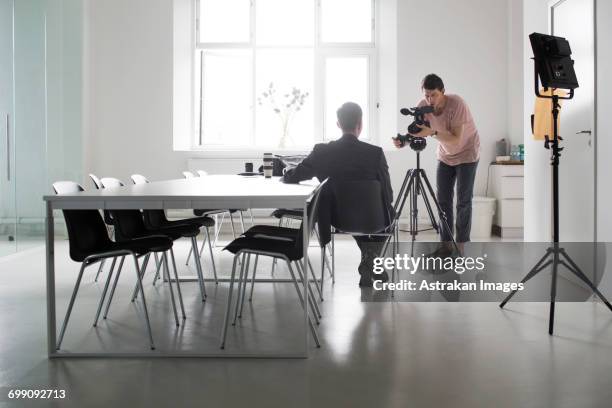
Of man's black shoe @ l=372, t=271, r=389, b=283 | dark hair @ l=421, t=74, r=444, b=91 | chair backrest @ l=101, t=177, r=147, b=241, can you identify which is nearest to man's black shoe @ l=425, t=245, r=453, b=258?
man's black shoe @ l=372, t=271, r=389, b=283

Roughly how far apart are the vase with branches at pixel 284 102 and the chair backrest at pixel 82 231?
501cm

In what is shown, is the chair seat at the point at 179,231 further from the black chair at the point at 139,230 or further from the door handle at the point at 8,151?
the door handle at the point at 8,151

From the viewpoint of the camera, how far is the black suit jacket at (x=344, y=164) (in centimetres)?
370

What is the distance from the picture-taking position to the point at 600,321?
10.6 feet

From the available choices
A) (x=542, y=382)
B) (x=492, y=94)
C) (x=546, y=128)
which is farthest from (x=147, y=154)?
(x=542, y=382)

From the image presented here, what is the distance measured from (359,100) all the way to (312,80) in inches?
26.4

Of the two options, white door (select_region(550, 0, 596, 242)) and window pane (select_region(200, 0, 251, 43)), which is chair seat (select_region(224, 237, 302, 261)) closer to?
white door (select_region(550, 0, 596, 242))

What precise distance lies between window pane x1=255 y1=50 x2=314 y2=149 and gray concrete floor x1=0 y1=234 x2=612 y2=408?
4.38 meters

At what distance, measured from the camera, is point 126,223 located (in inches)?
141

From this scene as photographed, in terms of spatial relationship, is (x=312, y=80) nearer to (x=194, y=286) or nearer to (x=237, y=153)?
(x=237, y=153)

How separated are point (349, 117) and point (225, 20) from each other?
4761 millimetres

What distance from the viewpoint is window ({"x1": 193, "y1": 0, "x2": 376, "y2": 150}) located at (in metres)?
7.96

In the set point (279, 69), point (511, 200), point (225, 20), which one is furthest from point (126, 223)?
point (225, 20)

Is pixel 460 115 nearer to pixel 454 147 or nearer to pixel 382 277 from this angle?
pixel 454 147
